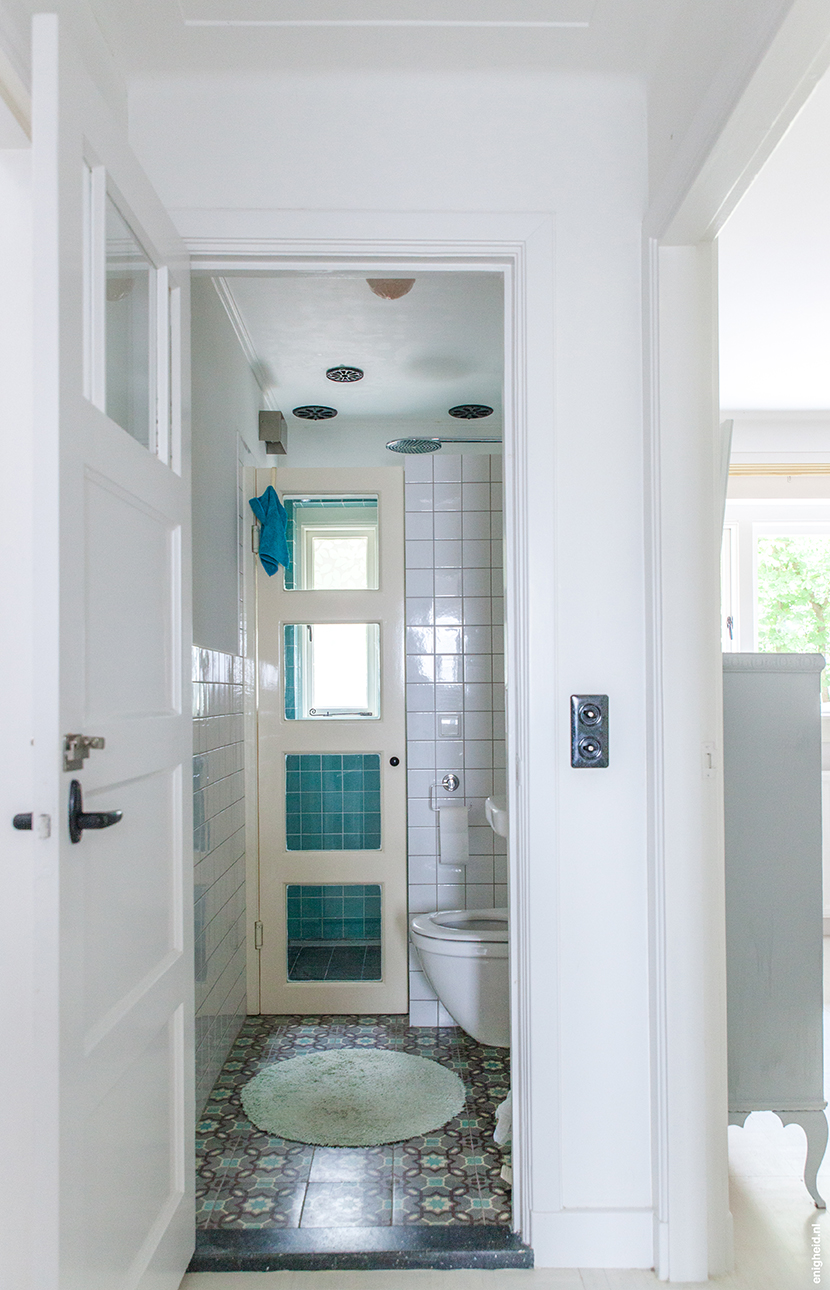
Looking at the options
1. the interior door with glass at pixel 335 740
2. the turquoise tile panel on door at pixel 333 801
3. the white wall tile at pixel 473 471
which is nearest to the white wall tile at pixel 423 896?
the interior door with glass at pixel 335 740

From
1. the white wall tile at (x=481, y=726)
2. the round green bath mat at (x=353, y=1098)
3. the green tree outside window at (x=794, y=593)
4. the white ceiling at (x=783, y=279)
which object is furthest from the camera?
the green tree outside window at (x=794, y=593)

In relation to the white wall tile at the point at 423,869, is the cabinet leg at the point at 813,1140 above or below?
below

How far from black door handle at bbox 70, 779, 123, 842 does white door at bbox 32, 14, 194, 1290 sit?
0.02m

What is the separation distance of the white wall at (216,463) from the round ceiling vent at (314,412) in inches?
33.1

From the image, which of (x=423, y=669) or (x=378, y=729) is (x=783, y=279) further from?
(x=378, y=729)

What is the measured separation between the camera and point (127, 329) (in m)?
1.53

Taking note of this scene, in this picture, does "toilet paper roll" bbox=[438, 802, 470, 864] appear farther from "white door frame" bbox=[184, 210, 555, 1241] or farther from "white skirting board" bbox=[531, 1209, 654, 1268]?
"white skirting board" bbox=[531, 1209, 654, 1268]

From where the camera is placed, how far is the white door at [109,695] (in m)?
1.14

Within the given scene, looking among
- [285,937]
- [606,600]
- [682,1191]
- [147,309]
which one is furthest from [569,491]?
[285,937]

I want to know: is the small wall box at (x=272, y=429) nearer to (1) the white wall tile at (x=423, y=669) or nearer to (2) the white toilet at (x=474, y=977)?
(1) the white wall tile at (x=423, y=669)

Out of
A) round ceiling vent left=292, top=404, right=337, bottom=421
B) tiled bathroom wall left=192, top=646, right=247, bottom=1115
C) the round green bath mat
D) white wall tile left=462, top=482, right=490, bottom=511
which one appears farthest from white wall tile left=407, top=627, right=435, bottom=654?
round ceiling vent left=292, top=404, right=337, bottom=421

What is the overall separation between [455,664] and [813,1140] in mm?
1832

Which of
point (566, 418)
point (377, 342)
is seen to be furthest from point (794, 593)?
point (566, 418)

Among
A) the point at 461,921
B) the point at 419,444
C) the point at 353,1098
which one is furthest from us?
the point at 419,444
